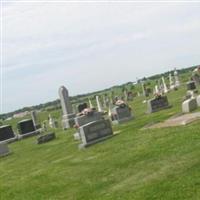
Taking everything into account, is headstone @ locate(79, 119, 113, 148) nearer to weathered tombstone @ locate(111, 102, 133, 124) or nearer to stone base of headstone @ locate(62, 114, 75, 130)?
weathered tombstone @ locate(111, 102, 133, 124)

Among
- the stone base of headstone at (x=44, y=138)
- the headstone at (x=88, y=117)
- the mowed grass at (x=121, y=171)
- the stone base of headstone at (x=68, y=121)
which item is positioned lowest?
the mowed grass at (x=121, y=171)

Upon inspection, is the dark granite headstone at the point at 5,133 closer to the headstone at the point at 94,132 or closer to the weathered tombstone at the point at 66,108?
the weathered tombstone at the point at 66,108

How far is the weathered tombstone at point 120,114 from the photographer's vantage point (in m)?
23.7

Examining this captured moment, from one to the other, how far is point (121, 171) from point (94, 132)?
6163 mm

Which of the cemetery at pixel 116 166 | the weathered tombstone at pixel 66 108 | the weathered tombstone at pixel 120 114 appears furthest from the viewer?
the weathered tombstone at pixel 66 108

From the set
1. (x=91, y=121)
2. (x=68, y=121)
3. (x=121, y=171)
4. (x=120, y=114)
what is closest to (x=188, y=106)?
(x=120, y=114)

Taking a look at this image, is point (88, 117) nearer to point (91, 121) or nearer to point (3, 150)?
point (91, 121)

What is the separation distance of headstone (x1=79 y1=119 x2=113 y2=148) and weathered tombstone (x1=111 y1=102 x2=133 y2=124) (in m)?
5.67

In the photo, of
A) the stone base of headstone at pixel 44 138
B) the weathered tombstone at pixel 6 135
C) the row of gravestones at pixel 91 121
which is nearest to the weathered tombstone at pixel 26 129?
the row of gravestones at pixel 91 121

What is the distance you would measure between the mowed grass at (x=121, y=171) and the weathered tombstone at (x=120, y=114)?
233 inches

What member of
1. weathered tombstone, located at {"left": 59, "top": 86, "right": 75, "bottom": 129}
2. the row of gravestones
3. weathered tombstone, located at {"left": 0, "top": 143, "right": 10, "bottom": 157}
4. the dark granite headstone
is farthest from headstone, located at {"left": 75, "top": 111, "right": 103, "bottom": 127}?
the dark granite headstone

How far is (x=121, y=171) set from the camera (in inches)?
449

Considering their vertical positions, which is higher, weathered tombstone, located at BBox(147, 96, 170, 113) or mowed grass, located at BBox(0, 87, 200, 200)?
weathered tombstone, located at BBox(147, 96, 170, 113)

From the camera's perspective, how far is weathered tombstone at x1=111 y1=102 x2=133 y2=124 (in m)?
23.7
